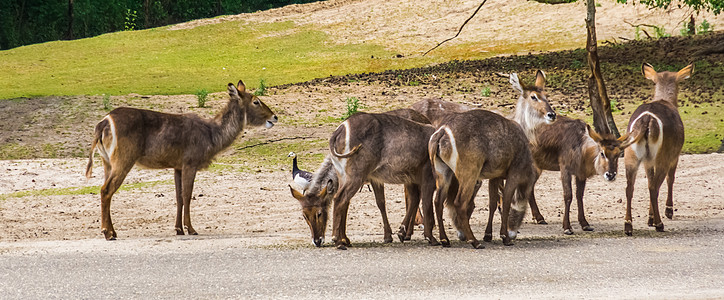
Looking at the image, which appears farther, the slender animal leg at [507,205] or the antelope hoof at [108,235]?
the antelope hoof at [108,235]

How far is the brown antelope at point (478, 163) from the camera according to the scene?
10055 millimetres

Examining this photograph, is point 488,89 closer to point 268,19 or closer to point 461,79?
point 461,79

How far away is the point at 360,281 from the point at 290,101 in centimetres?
1612

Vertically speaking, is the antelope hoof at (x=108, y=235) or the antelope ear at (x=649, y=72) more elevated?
the antelope ear at (x=649, y=72)

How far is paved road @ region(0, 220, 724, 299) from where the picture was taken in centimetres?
823


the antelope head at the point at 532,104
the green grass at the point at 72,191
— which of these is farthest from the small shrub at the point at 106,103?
the antelope head at the point at 532,104

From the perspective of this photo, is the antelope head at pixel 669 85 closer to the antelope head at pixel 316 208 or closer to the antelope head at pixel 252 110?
the antelope head at pixel 316 208

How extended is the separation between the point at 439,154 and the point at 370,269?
165 centimetres

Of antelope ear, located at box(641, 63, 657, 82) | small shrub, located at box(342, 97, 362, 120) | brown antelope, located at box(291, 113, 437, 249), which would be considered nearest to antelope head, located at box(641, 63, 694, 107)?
antelope ear, located at box(641, 63, 657, 82)

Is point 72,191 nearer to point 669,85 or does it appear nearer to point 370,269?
point 370,269

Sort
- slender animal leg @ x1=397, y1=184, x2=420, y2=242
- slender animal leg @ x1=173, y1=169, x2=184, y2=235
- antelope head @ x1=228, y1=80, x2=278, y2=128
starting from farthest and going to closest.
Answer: antelope head @ x1=228, y1=80, x2=278, y2=128 < slender animal leg @ x1=173, y1=169, x2=184, y2=235 < slender animal leg @ x1=397, y1=184, x2=420, y2=242

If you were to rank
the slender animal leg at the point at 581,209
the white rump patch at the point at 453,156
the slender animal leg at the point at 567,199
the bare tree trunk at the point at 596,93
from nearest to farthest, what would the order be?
1. the white rump patch at the point at 453,156
2. the slender animal leg at the point at 567,199
3. the slender animal leg at the point at 581,209
4. the bare tree trunk at the point at 596,93

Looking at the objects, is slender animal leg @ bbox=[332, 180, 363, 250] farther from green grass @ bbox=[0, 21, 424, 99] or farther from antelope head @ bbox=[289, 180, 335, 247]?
green grass @ bbox=[0, 21, 424, 99]

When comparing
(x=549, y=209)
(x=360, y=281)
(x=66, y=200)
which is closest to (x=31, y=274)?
(x=360, y=281)
